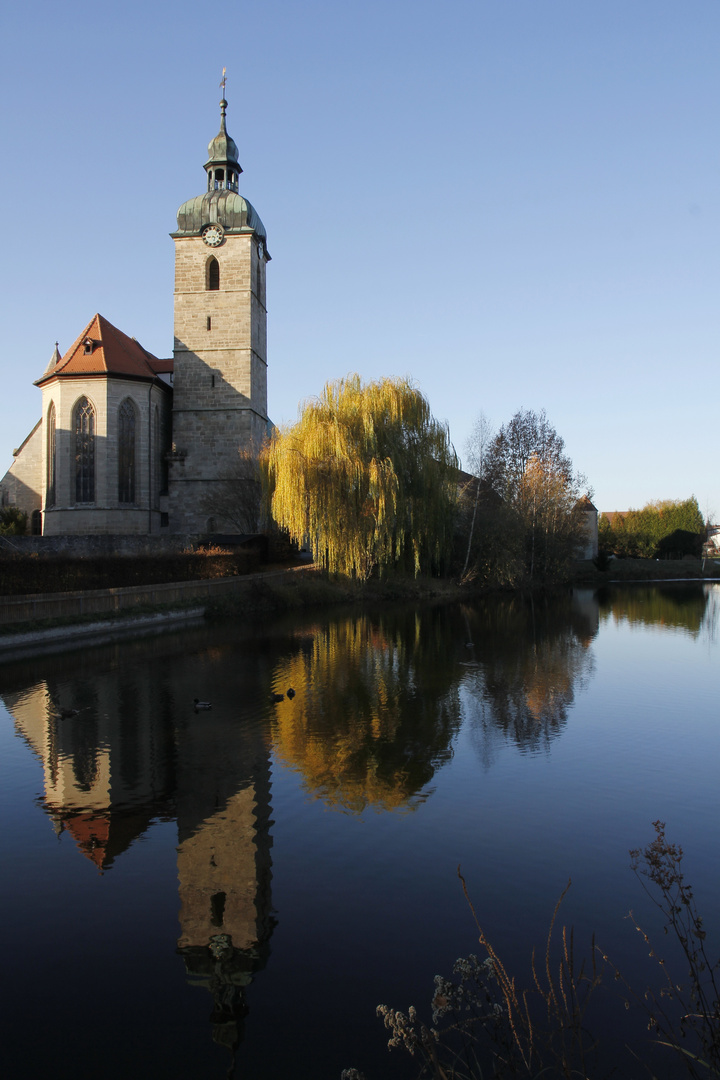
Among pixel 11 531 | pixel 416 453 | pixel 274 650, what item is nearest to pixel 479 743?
pixel 274 650

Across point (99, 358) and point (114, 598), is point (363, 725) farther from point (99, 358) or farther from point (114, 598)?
point (99, 358)

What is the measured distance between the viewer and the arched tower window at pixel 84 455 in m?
40.2

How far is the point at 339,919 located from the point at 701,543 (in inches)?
3275

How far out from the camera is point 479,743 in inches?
364

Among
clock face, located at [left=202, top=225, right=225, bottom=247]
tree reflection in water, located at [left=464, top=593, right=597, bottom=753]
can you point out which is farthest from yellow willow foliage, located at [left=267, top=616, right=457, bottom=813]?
clock face, located at [left=202, top=225, right=225, bottom=247]

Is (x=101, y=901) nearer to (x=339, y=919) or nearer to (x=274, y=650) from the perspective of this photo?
(x=339, y=919)

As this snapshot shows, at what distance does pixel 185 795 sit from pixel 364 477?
22250 mm

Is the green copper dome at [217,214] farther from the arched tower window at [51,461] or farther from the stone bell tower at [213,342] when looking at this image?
the arched tower window at [51,461]

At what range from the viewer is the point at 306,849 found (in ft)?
19.5

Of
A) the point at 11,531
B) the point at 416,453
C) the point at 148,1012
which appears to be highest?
the point at 416,453

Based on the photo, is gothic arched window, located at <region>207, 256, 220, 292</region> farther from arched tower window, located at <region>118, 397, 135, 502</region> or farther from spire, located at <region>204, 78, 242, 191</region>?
arched tower window, located at <region>118, 397, 135, 502</region>

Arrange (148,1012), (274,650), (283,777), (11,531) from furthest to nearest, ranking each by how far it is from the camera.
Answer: (11,531) → (274,650) → (283,777) → (148,1012)

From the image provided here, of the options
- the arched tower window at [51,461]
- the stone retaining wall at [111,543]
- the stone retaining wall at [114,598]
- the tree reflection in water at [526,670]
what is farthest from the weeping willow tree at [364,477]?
the arched tower window at [51,461]

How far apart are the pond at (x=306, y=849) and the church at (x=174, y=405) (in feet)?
93.3
